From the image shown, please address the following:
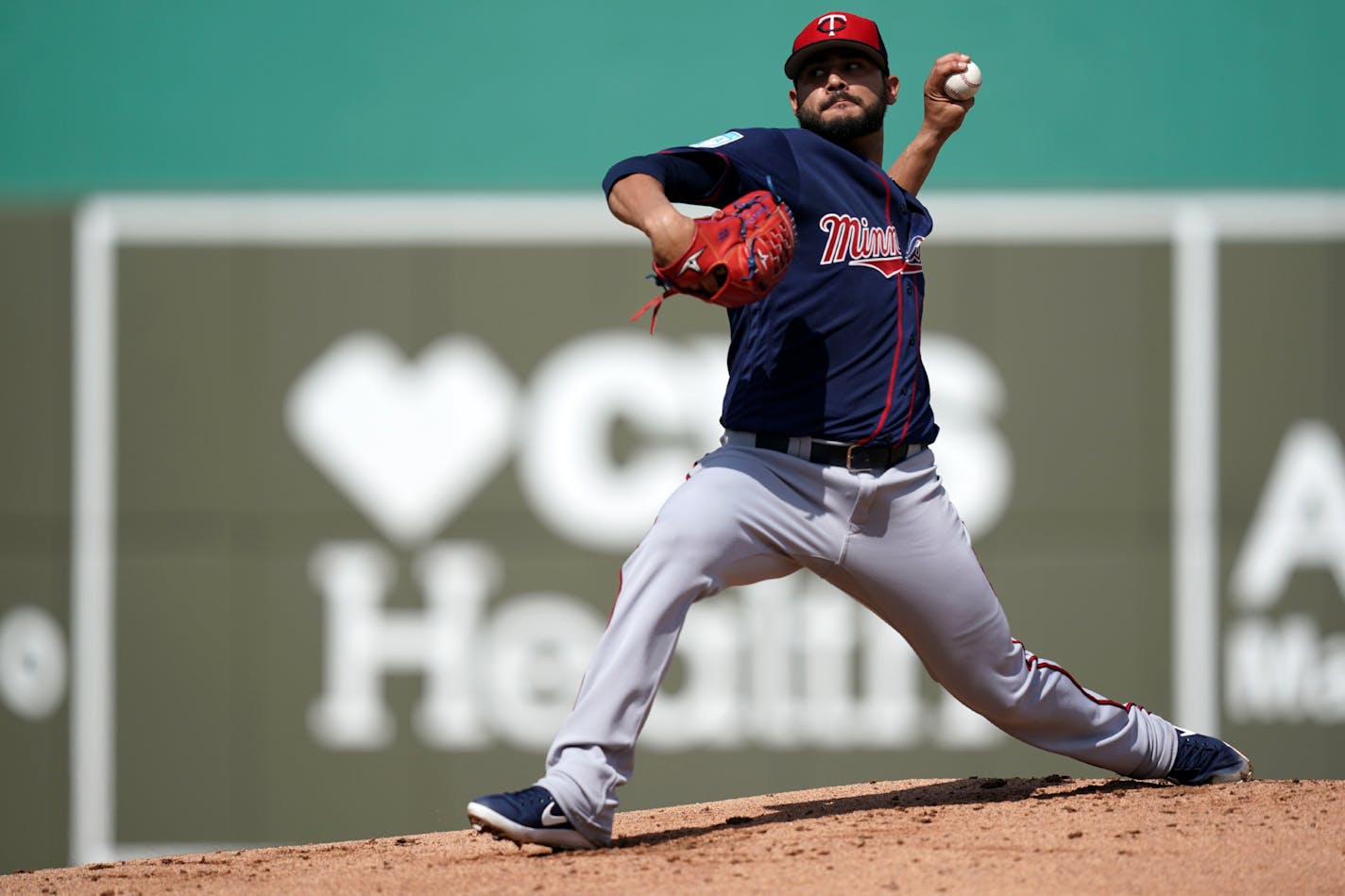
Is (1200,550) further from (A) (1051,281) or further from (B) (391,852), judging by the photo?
(B) (391,852)

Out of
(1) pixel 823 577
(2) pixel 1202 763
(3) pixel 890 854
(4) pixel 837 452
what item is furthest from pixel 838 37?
(2) pixel 1202 763

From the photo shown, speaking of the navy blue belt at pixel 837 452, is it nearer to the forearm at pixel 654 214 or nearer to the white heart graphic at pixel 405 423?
the forearm at pixel 654 214

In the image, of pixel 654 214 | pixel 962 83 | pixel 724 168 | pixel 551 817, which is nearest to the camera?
pixel 654 214

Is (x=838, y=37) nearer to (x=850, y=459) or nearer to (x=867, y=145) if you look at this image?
(x=867, y=145)

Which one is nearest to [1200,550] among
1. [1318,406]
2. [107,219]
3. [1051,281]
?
[1318,406]

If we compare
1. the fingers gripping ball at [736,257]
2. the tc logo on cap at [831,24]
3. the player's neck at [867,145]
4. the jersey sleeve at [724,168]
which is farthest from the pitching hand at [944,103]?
the fingers gripping ball at [736,257]

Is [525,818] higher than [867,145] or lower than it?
lower

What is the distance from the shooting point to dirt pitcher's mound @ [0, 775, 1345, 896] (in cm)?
225

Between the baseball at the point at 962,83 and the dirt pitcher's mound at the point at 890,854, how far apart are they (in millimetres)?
1328

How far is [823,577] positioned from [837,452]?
0.22 meters

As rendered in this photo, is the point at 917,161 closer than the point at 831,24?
No

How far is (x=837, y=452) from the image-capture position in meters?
2.59

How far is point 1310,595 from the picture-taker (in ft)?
15.9

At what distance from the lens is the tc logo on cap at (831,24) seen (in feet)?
8.90
